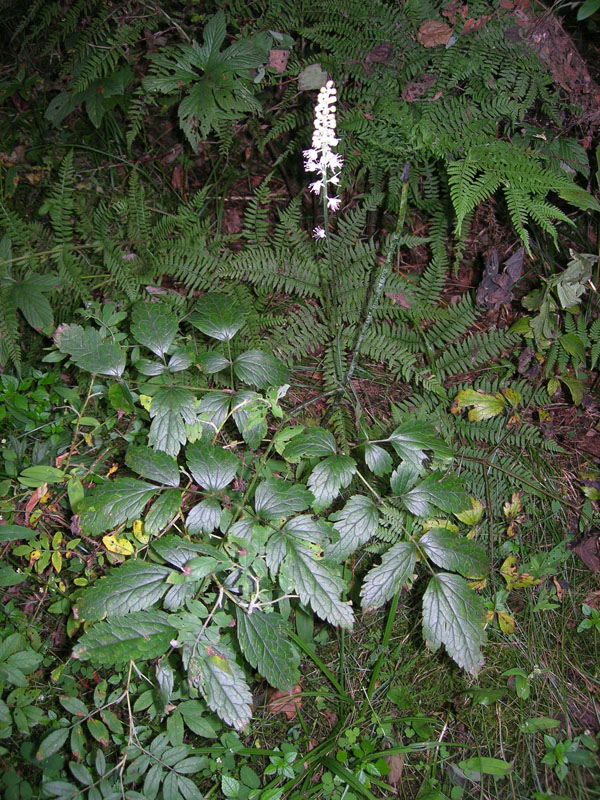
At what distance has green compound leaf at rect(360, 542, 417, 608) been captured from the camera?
1.81 metres

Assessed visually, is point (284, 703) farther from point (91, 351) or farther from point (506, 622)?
point (91, 351)

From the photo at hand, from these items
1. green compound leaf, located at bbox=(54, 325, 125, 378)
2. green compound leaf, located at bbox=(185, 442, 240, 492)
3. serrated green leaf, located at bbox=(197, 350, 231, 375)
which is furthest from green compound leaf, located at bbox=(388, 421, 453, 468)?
green compound leaf, located at bbox=(54, 325, 125, 378)

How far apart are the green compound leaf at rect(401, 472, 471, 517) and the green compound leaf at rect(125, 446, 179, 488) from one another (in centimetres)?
83

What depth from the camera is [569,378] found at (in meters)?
2.96

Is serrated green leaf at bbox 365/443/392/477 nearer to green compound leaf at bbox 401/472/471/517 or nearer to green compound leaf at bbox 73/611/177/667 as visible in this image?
green compound leaf at bbox 401/472/471/517

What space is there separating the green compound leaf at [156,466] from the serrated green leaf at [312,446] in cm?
40

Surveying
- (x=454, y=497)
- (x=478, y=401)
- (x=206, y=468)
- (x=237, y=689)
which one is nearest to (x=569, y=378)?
(x=478, y=401)

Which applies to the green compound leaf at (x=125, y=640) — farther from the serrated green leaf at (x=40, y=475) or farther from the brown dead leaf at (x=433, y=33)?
the brown dead leaf at (x=433, y=33)

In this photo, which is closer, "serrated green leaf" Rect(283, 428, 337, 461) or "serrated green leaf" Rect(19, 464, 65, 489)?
"serrated green leaf" Rect(283, 428, 337, 461)

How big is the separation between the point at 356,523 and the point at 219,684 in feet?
2.20

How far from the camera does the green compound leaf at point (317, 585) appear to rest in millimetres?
1720

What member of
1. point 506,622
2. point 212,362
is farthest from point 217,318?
point 506,622

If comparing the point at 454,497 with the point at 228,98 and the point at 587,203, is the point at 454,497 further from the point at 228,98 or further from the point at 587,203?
the point at 228,98

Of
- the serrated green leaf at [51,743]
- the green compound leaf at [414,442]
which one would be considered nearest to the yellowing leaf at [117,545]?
the serrated green leaf at [51,743]
